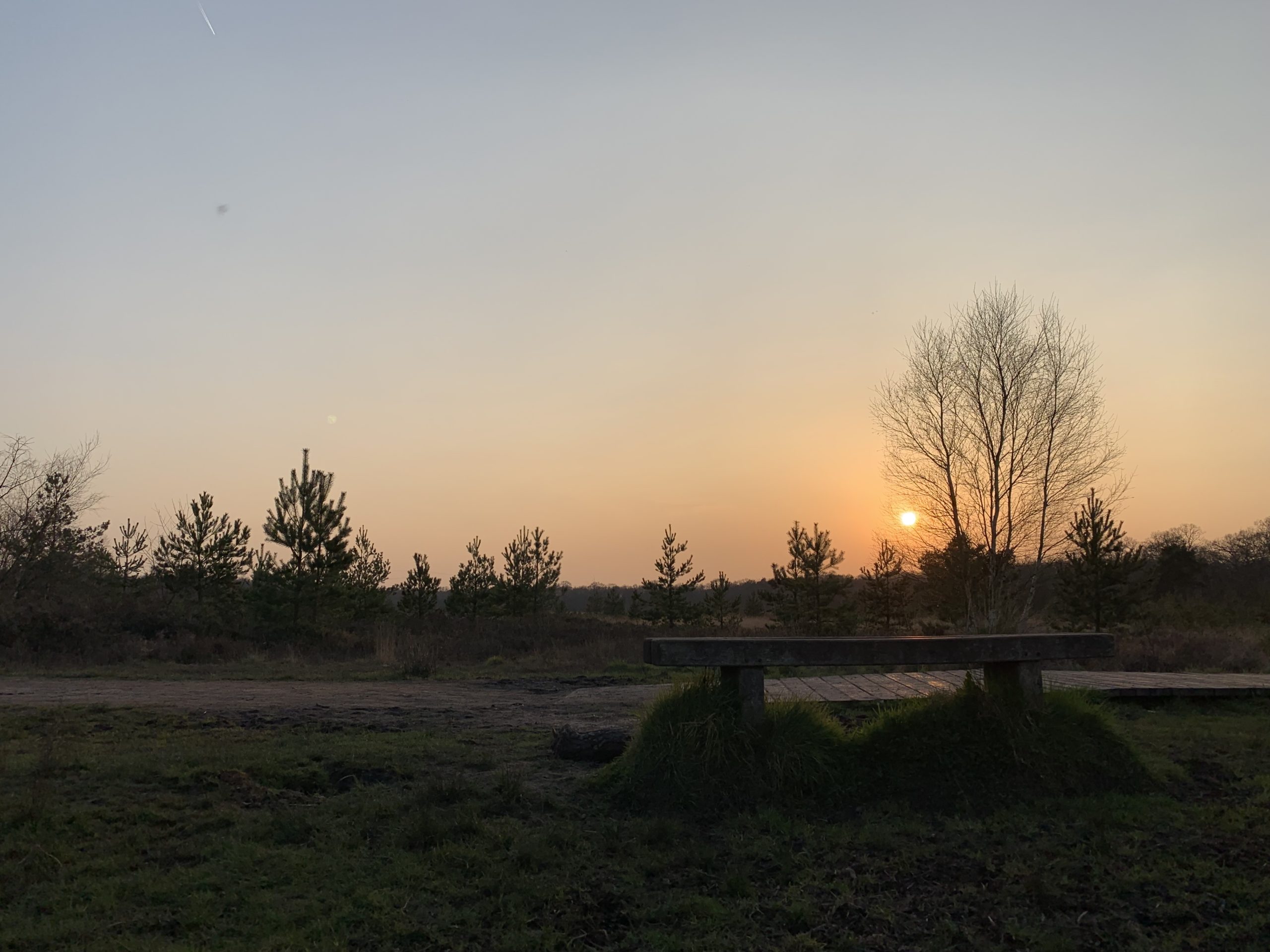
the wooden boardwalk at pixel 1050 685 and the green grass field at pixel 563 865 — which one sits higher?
the wooden boardwalk at pixel 1050 685

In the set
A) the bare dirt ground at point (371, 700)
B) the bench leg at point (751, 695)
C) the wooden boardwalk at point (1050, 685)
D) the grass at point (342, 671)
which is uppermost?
the bench leg at point (751, 695)

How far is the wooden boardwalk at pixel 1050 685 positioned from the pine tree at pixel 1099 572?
64.5 feet

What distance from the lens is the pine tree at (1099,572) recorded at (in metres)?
28.9

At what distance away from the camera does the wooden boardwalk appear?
8469 mm

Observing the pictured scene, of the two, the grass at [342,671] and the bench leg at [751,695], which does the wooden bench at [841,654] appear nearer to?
the bench leg at [751,695]

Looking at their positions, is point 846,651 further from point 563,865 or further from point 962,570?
point 962,570

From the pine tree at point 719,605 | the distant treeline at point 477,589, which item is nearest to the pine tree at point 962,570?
the distant treeline at point 477,589

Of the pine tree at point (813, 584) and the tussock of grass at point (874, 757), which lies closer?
the tussock of grass at point (874, 757)

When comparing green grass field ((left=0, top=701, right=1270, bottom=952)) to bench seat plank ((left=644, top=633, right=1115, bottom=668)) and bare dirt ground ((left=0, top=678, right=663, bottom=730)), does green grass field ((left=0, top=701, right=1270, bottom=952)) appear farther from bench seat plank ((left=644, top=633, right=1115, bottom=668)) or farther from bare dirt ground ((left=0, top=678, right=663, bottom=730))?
bare dirt ground ((left=0, top=678, right=663, bottom=730))

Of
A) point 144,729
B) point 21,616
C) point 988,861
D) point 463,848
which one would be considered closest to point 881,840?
point 988,861

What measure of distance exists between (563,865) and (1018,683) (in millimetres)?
3628

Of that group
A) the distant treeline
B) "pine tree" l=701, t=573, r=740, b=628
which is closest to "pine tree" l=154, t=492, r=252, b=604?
the distant treeline

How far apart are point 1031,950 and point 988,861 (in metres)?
1.01

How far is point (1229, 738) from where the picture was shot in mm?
7332
